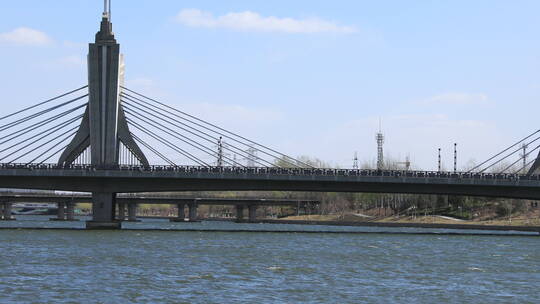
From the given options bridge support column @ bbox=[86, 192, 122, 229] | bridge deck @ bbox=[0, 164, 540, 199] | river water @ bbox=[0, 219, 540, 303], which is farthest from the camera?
bridge support column @ bbox=[86, 192, 122, 229]

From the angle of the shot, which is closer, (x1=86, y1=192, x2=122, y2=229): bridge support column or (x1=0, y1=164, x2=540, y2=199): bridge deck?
(x1=0, y1=164, x2=540, y2=199): bridge deck

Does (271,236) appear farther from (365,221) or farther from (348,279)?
(365,221)

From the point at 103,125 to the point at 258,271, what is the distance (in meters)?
59.3

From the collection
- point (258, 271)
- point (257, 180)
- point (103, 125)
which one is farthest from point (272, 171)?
point (258, 271)

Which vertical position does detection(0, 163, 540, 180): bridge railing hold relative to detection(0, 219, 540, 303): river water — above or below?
above

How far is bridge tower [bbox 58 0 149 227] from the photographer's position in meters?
116

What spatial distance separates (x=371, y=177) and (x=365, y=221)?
260 ft

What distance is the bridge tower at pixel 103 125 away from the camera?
381 feet

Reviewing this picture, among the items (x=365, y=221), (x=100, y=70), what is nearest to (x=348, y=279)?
(x=100, y=70)

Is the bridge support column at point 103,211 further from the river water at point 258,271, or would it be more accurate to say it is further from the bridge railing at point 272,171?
the river water at point 258,271

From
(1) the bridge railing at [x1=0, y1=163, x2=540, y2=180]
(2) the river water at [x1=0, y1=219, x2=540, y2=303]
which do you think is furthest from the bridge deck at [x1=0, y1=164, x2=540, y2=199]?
(2) the river water at [x1=0, y1=219, x2=540, y2=303]

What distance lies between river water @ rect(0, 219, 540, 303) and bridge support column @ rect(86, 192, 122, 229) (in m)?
22.1

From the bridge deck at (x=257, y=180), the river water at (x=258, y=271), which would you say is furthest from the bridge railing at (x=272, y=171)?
the river water at (x=258, y=271)

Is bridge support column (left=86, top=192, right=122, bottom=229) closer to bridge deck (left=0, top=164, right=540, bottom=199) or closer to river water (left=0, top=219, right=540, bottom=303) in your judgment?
bridge deck (left=0, top=164, right=540, bottom=199)
